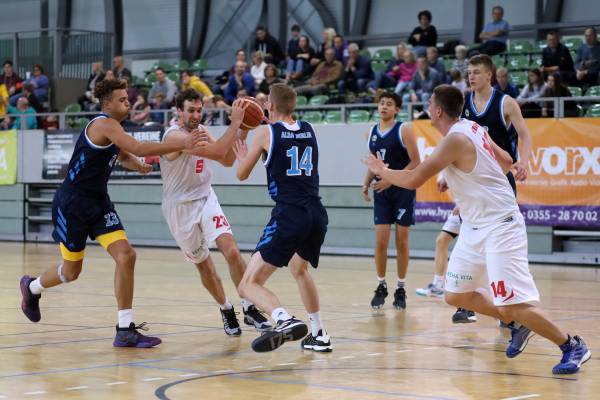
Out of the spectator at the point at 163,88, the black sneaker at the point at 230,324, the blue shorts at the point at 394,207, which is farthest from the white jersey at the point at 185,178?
the spectator at the point at 163,88

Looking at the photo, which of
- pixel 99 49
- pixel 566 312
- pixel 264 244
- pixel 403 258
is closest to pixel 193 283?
pixel 403 258

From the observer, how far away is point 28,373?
253 inches

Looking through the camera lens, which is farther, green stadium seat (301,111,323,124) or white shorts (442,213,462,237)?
green stadium seat (301,111,323,124)

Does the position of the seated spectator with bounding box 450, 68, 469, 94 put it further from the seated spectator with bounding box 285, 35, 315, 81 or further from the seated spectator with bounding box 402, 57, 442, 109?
the seated spectator with bounding box 285, 35, 315, 81

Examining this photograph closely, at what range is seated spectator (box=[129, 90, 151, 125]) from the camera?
20700mm

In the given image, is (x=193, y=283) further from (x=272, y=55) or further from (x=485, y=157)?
(x=272, y=55)

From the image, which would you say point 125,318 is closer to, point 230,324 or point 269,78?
point 230,324

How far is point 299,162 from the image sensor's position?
739 cm

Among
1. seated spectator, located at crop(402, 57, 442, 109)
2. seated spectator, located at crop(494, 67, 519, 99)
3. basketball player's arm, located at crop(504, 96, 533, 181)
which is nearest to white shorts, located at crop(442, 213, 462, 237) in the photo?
basketball player's arm, located at crop(504, 96, 533, 181)

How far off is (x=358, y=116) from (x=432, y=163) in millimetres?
12071

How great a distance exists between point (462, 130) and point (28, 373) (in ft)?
10.2

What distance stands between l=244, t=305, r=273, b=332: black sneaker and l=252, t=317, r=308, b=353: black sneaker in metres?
1.53

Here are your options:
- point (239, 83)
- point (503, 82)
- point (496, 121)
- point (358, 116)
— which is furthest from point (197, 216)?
point (239, 83)

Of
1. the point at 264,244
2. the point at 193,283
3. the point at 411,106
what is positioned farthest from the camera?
the point at 411,106
